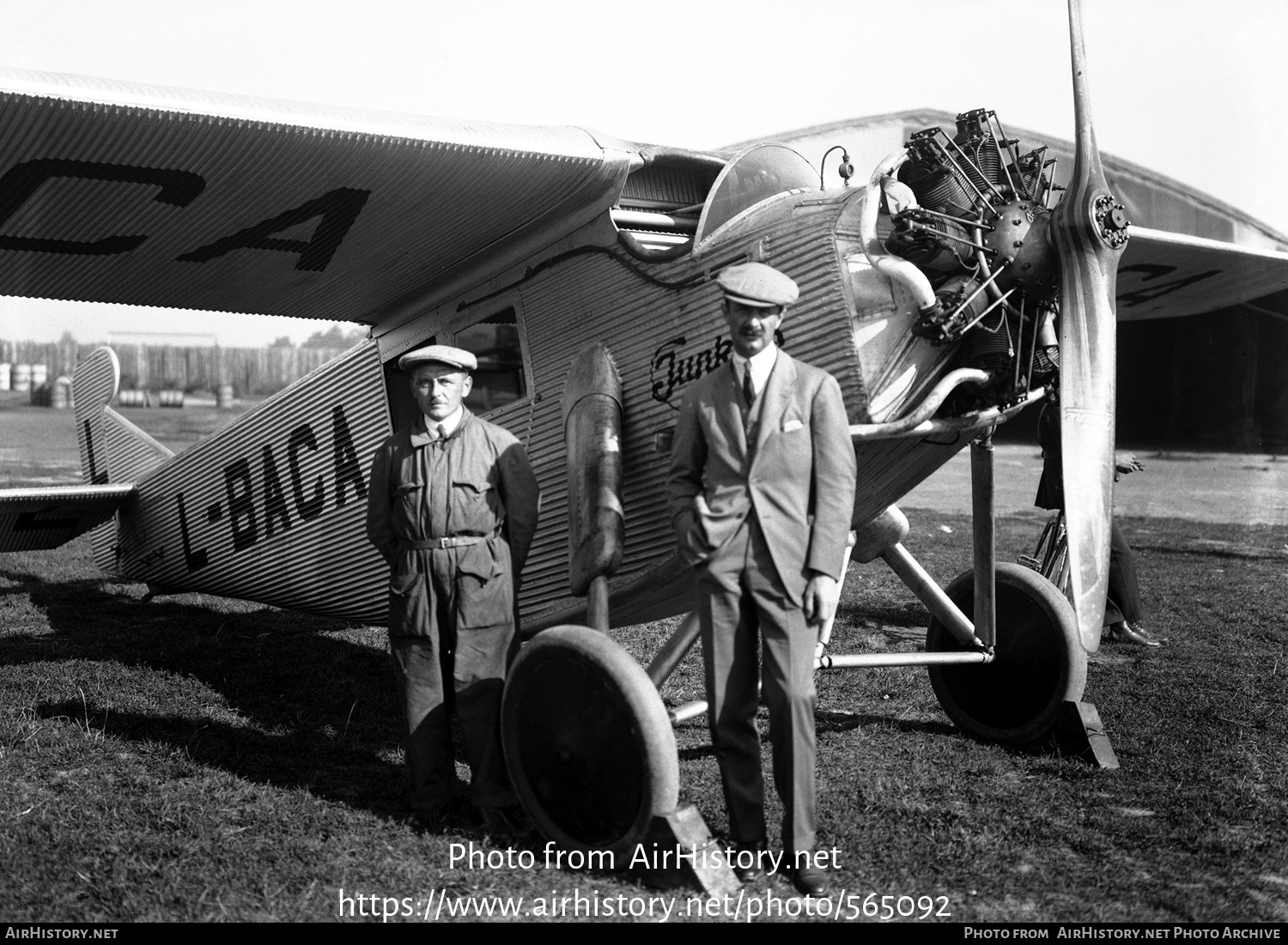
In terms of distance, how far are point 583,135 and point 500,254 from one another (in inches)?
35.0

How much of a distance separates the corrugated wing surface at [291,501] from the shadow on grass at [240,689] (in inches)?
19.0

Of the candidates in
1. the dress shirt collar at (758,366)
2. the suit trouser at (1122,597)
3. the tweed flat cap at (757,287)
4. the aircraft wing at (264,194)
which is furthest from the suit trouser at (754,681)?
the suit trouser at (1122,597)

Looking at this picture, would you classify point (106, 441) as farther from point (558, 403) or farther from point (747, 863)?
point (747, 863)

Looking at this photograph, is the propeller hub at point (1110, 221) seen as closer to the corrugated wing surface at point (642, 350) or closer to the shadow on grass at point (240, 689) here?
the corrugated wing surface at point (642, 350)

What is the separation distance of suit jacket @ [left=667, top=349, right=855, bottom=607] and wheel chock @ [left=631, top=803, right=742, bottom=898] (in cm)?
82

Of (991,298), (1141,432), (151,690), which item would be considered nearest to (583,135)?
(991,298)

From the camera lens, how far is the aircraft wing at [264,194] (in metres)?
4.57

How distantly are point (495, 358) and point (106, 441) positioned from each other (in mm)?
5544

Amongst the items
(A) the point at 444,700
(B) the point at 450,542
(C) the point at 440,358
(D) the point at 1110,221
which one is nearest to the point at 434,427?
(C) the point at 440,358

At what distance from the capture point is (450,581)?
15.4ft

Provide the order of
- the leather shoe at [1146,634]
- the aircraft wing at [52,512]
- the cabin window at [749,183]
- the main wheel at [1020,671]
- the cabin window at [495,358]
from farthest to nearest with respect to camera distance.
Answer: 1. the leather shoe at [1146,634]
2. the aircraft wing at [52,512]
3. the cabin window at [495,358]
4. the main wheel at [1020,671]
5. the cabin window at [749,183]

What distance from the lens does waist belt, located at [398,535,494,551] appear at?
4695 millimetres

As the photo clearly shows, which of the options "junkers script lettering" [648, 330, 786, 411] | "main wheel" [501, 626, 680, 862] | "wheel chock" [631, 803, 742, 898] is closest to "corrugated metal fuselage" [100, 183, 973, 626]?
"junkers script lettering" [648, 330, 786, 411]
